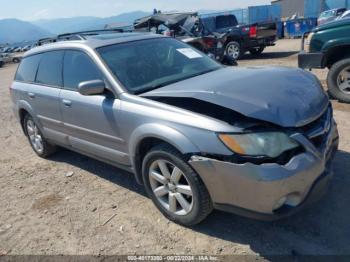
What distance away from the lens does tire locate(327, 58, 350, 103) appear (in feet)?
20.4

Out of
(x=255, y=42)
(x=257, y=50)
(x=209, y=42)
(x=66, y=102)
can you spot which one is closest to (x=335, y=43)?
(x=66, y=102)

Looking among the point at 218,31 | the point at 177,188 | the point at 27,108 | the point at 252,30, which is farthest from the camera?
the point at 218,31

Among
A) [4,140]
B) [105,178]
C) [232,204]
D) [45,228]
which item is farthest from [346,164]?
[4,140]

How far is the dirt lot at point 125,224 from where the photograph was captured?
3.04 m

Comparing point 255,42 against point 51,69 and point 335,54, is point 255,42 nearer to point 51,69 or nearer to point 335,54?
point 335,54

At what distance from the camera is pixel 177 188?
3221 mm

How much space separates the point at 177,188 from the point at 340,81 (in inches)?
174

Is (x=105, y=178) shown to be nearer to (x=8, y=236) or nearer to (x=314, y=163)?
(x=8, y=236)

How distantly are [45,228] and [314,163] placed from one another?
261 centimetres

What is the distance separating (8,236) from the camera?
360cm

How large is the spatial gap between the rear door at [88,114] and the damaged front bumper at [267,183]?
3.74ft

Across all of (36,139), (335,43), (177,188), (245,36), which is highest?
(335,43)

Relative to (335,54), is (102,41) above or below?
above

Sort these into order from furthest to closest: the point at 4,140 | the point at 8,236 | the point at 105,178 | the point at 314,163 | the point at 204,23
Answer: the point at 204,23
the point at 4,140
the point at 105,178
the point at 8,236
the point at 314,163
